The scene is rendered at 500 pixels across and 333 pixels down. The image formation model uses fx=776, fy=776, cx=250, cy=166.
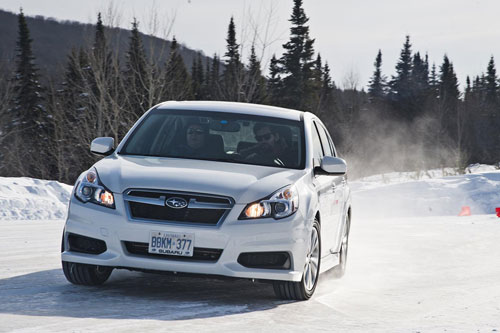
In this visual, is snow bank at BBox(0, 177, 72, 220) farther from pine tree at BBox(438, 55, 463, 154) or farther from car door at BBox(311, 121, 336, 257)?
pine tree at BBox(438, 55, 463, 154)

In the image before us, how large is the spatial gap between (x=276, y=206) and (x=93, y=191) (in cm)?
146

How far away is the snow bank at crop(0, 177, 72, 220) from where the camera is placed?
43.7 ft

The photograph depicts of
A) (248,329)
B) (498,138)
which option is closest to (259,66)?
(248,329)

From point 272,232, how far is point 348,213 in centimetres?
345

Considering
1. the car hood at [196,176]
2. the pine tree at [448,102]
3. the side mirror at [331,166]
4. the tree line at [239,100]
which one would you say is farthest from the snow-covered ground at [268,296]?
the pine tree at [448,102]

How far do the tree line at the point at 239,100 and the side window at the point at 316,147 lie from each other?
69.5 ft

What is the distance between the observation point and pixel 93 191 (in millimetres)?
6188

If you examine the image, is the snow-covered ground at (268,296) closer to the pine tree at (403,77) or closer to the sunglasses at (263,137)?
the sunglasses at (263,137)

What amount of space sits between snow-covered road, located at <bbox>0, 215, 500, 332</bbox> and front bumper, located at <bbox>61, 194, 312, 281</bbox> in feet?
0.92

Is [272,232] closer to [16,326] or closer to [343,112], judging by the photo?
[16,326]

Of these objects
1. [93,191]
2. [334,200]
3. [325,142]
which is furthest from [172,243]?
[325,142]

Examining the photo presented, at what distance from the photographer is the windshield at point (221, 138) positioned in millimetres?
7113

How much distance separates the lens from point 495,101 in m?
112

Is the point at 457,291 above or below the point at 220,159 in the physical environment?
below
